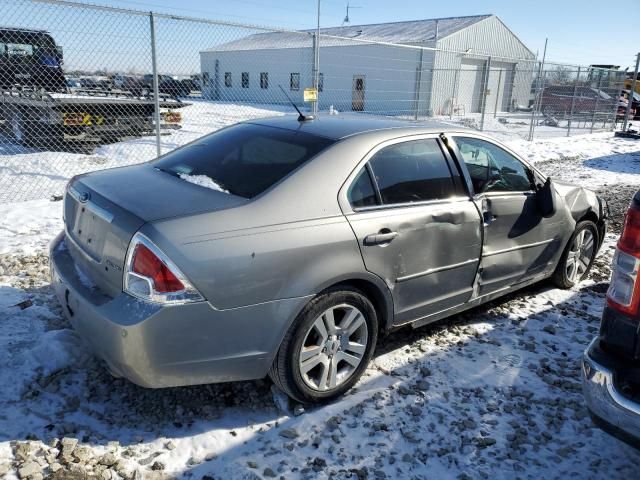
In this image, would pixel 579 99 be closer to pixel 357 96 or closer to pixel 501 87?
pixel 501 87

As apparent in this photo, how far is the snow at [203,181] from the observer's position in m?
2.82

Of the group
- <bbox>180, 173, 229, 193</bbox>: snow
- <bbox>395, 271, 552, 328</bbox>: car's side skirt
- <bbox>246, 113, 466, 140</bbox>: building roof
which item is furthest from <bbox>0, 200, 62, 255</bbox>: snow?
<bbox>395, 271, 552, 328</bbox>: car's side skirt

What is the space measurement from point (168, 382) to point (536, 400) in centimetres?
217

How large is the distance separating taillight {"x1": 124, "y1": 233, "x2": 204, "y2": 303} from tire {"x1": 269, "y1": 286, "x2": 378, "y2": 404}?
612 mm

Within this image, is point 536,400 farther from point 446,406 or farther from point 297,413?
point 297,413

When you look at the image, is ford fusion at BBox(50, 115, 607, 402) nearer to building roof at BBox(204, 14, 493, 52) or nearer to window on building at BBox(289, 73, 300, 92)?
building roof at BBox(204, 14, 493, 52)

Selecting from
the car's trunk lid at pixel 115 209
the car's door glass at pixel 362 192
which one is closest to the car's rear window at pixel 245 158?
the car's trunk lid at pixel 115 209

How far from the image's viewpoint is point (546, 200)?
154 inches

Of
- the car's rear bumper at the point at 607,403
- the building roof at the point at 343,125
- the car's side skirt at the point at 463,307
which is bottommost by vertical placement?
the car's side skirt at the point at 463,307

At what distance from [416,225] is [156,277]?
1577mm

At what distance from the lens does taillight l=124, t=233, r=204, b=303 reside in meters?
2.29

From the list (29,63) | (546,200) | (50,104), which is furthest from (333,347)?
(29,63)

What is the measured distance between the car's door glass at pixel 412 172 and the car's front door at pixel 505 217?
0.23 m

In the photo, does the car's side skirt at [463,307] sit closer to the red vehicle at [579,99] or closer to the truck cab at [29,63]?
the truck cab at [29,63]
